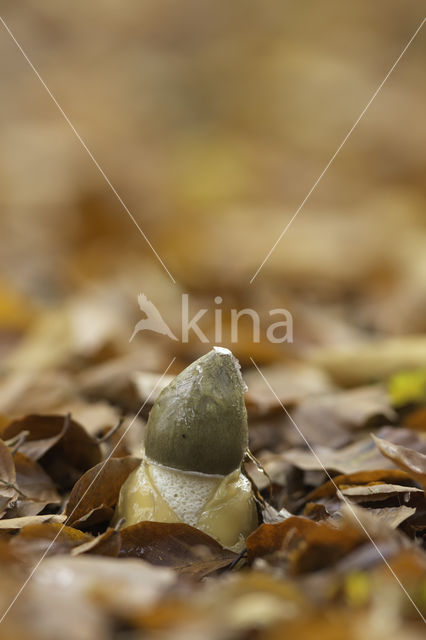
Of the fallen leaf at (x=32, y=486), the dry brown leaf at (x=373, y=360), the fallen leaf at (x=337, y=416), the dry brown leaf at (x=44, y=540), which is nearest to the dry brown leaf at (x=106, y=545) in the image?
the dry brown leaf at (x=44, y=540)

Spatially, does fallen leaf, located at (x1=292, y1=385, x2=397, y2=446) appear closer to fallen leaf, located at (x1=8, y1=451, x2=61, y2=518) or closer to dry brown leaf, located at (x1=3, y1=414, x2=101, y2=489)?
dry brown leaf, located at (x1=3, y1=414, x2=101, y2=489)

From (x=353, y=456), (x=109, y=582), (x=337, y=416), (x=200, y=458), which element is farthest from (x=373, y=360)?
(x=109, y=582)

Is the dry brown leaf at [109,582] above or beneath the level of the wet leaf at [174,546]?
above

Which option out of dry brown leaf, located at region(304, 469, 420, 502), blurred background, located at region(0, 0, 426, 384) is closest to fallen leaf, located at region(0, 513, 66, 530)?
dry brown leaf, located at region(304, 469, 420, 502)

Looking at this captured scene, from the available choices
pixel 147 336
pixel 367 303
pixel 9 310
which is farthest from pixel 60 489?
pixel 367 303

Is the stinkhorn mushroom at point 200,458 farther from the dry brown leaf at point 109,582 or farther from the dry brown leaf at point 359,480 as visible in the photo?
the dry brown leaf at point 109,582
